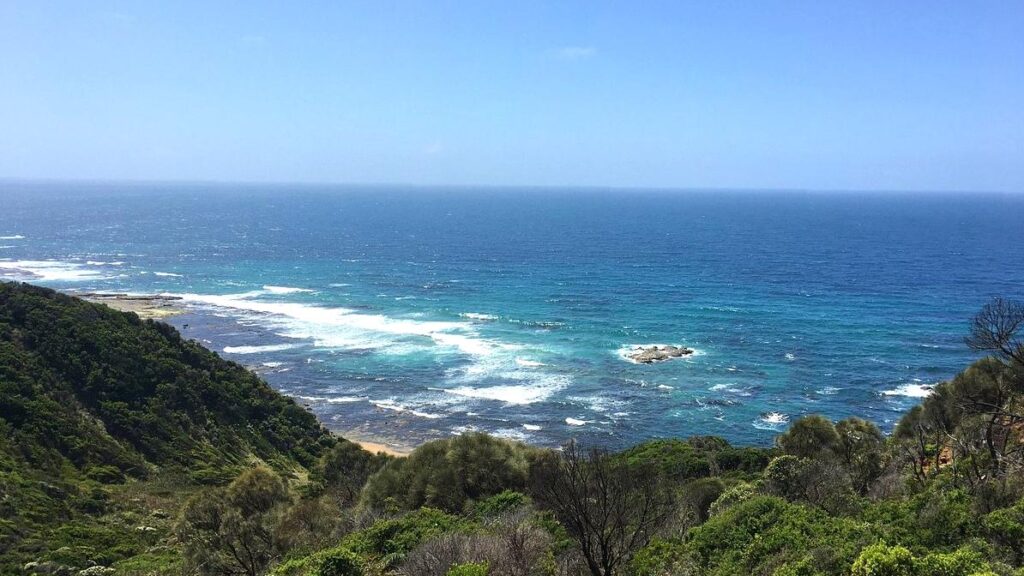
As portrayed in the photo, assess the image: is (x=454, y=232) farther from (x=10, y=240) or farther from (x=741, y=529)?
(x=741, y=529)

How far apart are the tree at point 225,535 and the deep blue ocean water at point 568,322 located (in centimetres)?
2692

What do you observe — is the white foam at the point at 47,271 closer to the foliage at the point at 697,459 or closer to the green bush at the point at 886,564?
the foliage at the point at 697,459

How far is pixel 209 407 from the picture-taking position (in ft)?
161

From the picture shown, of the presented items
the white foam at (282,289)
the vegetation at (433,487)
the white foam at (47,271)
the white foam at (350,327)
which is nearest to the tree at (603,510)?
the vegetation at (433,487)

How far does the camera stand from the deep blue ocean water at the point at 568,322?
57.5m

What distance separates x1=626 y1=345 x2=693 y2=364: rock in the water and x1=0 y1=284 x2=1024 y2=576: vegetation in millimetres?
27013

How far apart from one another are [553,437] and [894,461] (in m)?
27.6

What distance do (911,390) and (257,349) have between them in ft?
220

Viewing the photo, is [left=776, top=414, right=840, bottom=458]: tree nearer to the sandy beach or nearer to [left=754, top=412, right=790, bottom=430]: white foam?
[left=754, top=412, right=790, bottom=430]: white foam

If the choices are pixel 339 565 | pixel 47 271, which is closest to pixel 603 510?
pixel 339 565

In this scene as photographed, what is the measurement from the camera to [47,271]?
114375 mm

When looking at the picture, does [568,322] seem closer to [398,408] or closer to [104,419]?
[398,408]

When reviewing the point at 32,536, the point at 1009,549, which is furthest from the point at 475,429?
the point at 1009,549

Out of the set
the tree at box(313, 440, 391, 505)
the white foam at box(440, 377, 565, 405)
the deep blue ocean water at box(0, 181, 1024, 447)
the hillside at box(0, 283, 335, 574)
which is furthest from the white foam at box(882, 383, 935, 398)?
the hillside at box(0, 283, 335, 574)
